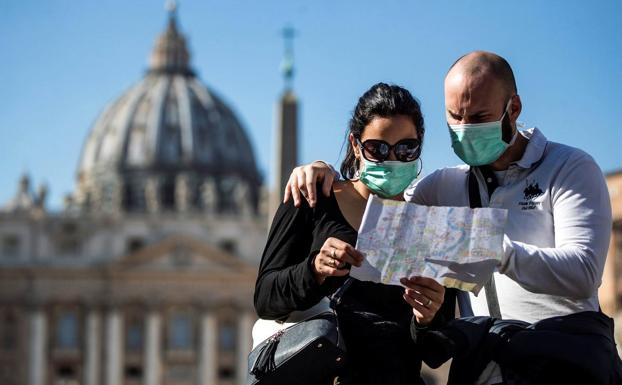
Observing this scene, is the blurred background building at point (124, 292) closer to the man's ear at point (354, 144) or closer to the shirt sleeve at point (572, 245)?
the man's ear at point (354, 144)

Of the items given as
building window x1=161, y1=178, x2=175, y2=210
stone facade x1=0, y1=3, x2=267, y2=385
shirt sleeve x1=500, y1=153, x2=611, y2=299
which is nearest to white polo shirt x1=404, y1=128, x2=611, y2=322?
shirt sleeve x1=500, y1=153, x2=611, y2=299

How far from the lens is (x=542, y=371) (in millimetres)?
3260

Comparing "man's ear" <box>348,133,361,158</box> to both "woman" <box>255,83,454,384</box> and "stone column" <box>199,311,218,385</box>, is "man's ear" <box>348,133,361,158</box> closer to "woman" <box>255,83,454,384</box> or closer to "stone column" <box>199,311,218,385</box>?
"woman" <box>255,83,454,384</box>

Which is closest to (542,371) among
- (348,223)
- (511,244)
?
(511,244)

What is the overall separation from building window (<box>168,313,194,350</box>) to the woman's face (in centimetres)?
5124

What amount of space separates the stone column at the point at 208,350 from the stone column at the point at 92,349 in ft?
13.9

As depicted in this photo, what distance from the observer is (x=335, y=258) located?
3.21m

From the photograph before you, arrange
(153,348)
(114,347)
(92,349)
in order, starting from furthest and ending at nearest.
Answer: (153,348) → (114,347) → (92,349)

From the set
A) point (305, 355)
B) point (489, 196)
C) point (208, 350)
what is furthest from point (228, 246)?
point (305, 355)

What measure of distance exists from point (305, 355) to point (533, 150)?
2.80ft

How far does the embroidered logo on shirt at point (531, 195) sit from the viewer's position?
3455 millimetres

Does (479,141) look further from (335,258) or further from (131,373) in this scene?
(131,373)

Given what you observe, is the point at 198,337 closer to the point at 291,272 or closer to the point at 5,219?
the point at 5,219

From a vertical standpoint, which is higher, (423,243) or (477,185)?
(477,185)
